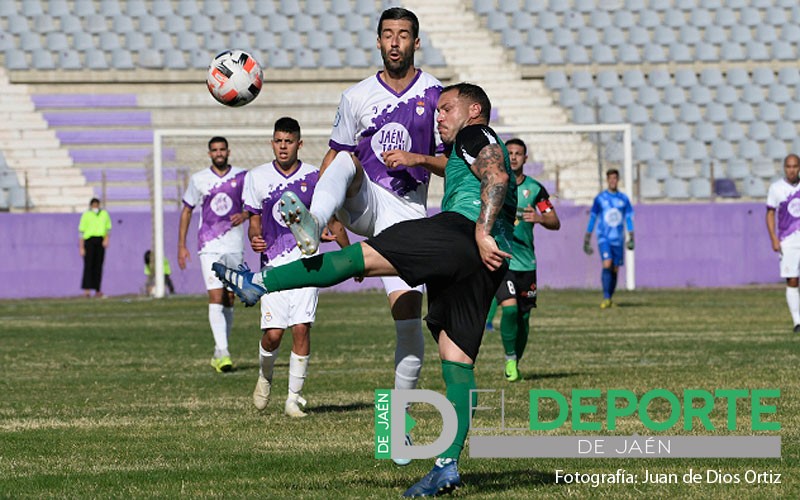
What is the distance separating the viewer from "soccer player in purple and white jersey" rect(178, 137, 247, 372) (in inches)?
568

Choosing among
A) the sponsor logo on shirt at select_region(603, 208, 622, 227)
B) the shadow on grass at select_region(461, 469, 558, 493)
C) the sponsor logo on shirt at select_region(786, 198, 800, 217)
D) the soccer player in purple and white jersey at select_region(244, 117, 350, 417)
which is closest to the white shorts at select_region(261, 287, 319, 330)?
the soccer player in purple and white jersey at select_region(244, 117, 350, 417)

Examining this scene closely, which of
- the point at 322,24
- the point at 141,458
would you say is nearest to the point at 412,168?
the point at 141,458

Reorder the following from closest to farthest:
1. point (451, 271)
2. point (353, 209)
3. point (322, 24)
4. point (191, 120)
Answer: point (451, 271) < point (353, 209) < point (191, 120) < point (322, 24)

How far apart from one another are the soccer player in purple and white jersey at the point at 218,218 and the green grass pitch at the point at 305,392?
2.07 feet

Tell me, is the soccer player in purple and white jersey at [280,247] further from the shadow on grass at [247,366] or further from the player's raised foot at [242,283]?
the player's raised foot at [242,283]

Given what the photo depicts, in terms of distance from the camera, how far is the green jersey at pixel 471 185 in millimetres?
6668

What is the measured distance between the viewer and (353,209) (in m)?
7.52

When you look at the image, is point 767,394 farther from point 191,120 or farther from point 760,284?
point 191,120

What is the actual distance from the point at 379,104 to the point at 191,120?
79.6ft

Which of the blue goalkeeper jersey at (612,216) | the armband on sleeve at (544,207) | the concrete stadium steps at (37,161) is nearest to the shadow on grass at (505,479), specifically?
the armband on sleeve at (544,207)

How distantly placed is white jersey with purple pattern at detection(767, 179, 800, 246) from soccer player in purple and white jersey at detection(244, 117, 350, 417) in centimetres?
829

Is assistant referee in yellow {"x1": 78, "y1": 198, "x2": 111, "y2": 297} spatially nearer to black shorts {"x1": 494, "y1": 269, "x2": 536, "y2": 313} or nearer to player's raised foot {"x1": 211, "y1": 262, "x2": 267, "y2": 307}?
black shorts {"x1": 494, "y1": 269, "x2": 536, "y2": 313}

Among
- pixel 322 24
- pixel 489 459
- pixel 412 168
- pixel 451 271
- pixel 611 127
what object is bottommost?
pixel 489 459

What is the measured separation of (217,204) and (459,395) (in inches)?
332
